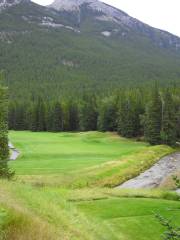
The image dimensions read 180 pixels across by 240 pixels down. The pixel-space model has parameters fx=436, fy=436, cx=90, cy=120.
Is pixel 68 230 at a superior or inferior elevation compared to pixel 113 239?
superior

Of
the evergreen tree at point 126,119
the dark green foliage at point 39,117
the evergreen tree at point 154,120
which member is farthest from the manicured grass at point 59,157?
the dark green foliage at point 39,117

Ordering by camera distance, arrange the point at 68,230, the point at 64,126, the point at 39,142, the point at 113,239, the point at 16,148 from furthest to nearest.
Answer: the point at 64,126 → the point at 39,142 → the point at 16,148 → the point at 113,239 → the point at 68,230

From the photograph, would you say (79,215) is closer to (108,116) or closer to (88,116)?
(108,116)

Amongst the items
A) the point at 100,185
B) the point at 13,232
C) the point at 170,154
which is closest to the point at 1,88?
the point at 100,185

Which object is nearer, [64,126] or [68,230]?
[68,230]

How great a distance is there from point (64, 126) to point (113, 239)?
125975 mm

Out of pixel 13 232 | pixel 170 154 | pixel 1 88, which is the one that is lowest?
pixel 170 154

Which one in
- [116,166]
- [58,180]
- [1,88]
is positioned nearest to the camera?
[1,88]

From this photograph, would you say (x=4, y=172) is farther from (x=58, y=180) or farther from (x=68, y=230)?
(x=68, y=230)

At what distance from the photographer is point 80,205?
28.2m

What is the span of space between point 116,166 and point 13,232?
146 ft

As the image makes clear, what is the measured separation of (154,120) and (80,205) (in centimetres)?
6860

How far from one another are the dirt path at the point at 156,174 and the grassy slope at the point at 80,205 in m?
1.72

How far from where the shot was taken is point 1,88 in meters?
41.6
